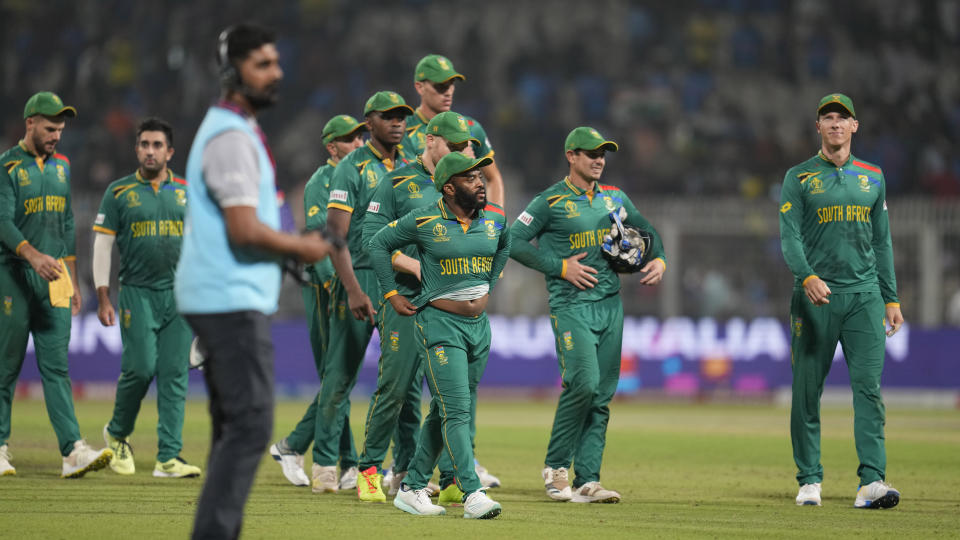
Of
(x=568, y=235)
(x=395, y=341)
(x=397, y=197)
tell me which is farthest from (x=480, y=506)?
(x=568, y=235)

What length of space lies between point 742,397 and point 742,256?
2822 millimetres

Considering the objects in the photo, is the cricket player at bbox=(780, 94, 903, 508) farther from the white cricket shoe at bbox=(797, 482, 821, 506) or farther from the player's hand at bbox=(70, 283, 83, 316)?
the player's hand at bbox=(70, 283, 83, 316)

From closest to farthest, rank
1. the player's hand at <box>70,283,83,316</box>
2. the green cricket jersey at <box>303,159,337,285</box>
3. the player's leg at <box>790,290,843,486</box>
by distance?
the player's leg at <box>790,290,843,486</box> < the green cricket jersey at <box>303,159,337,285</box> < the player's hand at <box>70,283,83,316</box>

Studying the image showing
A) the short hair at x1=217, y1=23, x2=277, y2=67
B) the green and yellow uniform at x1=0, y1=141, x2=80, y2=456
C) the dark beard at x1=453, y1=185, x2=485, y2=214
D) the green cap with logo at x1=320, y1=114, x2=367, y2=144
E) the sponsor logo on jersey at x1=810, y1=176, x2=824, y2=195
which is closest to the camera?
the short hair at x1=217, y1=23, x2=277, y2=67

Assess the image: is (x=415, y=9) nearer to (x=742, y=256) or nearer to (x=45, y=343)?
(x=742, y=256)

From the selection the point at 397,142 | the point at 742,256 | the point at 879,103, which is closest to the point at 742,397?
the point at 742,256

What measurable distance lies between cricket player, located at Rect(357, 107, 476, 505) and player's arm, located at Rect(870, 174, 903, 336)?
3168mm

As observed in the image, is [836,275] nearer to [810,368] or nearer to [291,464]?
[810,368]

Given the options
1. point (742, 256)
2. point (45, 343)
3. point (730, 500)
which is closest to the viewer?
point (730, 500)

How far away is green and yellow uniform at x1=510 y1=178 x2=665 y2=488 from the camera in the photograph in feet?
30.7

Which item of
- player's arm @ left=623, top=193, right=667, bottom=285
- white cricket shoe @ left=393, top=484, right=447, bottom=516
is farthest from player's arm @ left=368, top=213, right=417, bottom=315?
player's arm @ left=623, top=193, right=667, bottom=285

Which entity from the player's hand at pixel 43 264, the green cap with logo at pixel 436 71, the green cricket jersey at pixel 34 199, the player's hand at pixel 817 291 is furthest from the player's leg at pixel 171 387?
the player's hand at pixel 817 291

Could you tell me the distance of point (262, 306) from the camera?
5613 millimetres

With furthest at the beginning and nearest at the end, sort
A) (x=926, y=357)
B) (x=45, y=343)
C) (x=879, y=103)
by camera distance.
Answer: (x=879, y=103)
(x=926, y=357)
(x=45, y=343)
